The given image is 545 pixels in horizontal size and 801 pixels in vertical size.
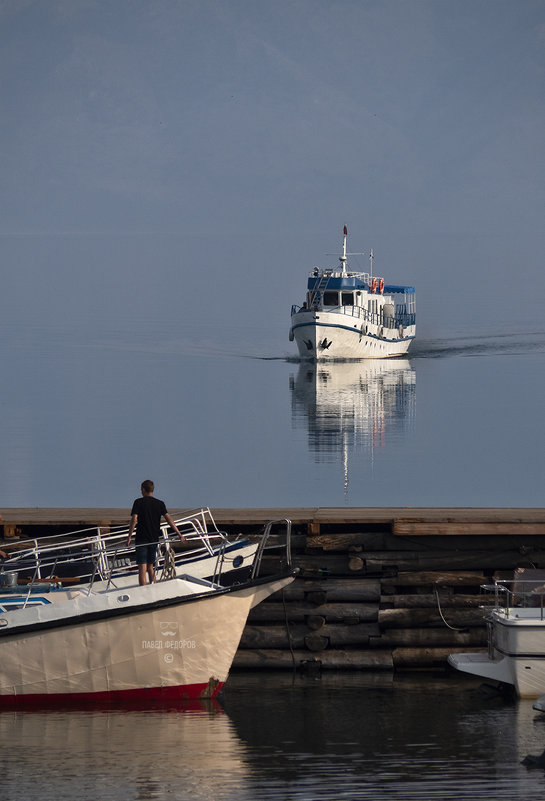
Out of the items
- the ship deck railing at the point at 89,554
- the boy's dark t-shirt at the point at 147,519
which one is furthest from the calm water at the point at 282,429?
the boy's dark t-shirt at the point at 147,519

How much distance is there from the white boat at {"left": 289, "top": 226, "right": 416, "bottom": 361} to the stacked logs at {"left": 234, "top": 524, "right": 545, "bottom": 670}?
6562cm

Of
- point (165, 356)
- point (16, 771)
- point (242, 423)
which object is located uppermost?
point (165, 356)

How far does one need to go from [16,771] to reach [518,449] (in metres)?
43.2

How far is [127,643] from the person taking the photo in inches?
620

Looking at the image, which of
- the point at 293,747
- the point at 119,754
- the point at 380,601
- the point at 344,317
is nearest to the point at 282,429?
the point at 344,317

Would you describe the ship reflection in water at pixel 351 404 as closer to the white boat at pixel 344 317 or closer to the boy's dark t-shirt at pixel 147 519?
the white boat at pixel 344 317

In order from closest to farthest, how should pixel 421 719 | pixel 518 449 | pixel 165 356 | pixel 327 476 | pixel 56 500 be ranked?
1. pixel 421 719
2. pixel 56 500
3. pixel 327 476
4. pixel 518 449
5. pixel 165 356

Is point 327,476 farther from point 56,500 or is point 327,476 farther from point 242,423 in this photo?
point 242,423

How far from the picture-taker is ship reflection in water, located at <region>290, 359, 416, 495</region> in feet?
178

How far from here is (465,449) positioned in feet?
182

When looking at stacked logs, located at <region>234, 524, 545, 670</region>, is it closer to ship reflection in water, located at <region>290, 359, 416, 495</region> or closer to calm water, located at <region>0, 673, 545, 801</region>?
calm water, located at <region>0, 673, 545, 801</region>

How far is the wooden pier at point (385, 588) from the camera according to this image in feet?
57.5

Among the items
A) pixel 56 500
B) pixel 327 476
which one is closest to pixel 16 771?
pixel 56 500

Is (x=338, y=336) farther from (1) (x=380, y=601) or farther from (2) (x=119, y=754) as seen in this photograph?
(2) (x=119, y=754)
